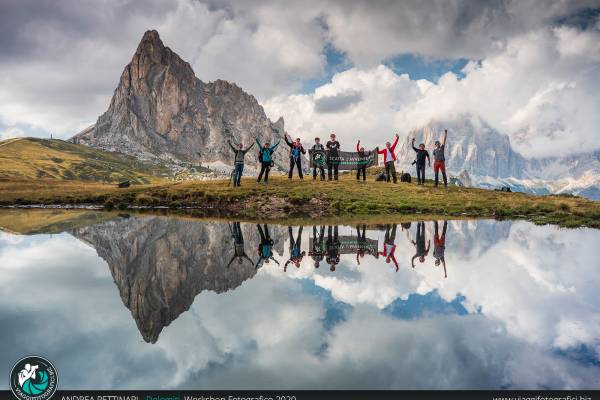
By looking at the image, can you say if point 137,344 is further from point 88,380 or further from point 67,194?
point 67,194

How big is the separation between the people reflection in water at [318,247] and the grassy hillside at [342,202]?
8.21 meters

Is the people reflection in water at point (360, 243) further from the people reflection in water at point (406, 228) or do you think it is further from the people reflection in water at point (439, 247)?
the people reflection in water at point (439, 247)

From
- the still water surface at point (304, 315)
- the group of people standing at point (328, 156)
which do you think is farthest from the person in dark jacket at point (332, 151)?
the still water surface at point (304, 315)

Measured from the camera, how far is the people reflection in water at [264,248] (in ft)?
46.9

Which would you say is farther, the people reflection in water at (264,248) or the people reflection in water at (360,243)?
the people reflection in water at (360,243)

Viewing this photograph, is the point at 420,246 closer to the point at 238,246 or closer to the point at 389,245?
the point at 389,245

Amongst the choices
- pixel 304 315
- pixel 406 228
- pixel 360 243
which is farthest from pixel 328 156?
pixel 304 315

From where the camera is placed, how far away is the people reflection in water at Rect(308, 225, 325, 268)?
575 inches

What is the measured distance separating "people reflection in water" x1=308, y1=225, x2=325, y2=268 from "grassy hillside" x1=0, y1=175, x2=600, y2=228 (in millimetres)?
8210

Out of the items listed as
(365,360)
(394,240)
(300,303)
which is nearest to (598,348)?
(365,360)

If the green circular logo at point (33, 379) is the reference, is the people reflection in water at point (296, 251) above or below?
above

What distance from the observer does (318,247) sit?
1697 centimetres

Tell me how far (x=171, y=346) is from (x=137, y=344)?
622mm

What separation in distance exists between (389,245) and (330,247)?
8.88 feet
